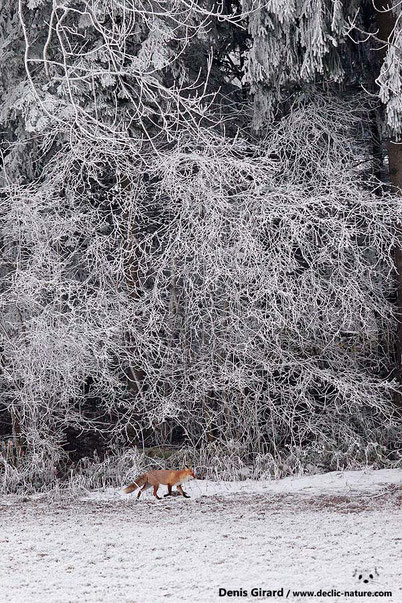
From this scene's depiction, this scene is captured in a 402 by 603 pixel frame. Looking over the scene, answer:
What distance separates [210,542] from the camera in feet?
19.2

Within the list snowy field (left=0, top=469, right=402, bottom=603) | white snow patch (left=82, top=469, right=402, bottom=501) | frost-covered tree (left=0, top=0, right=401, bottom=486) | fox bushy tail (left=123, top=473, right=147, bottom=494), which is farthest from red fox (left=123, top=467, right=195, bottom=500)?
frost-covered tree (left=0, top=0, right=401, bottom=486)

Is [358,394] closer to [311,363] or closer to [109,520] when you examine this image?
[311,363]

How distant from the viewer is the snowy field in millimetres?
4762

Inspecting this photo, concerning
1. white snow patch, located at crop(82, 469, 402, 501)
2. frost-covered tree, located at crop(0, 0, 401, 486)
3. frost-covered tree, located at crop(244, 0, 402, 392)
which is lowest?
white snow patch, located at crop(82, 469, 402, 501)

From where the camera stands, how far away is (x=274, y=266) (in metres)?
8.21

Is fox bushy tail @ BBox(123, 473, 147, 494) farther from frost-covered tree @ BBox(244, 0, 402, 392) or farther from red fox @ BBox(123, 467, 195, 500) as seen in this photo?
frost-covered tree @ BBox(244, 0, 402, 392)

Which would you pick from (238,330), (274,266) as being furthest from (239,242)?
(238,330)

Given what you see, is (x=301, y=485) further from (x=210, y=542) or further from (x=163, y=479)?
(x=210, y=542)

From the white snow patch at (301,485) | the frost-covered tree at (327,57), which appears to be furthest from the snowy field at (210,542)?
the frost-covered tree at (327,57)

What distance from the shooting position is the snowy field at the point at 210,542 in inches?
187

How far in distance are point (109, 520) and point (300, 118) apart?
4.61 m

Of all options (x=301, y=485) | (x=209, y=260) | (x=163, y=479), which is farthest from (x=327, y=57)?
(x=163, y=479)

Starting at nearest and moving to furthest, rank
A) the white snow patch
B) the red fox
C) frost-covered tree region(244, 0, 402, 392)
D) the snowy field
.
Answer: the snowy field, the red fox, the white snow patch, frost-covered tree region(244, 0, 402, 392)

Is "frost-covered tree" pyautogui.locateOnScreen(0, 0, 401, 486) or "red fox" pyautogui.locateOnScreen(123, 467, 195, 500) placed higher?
"frost-covered tree" pyautogui.locateOnScreen(0, 0, 401, 486)
